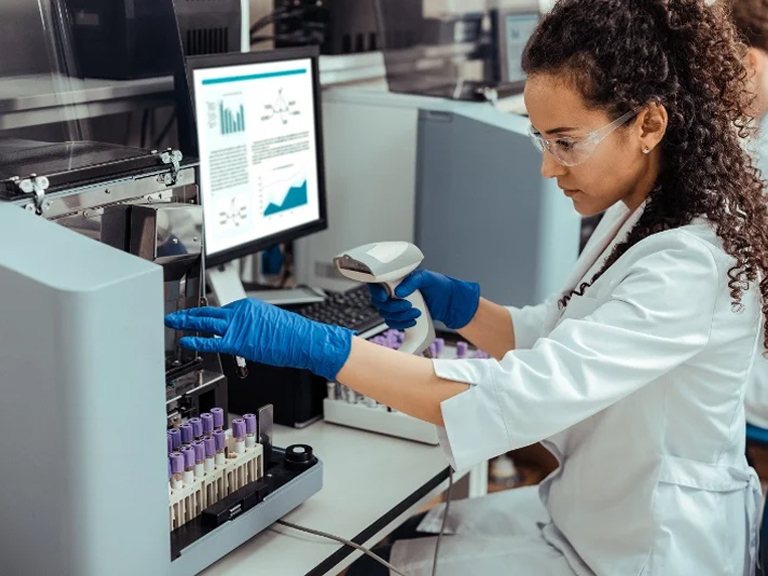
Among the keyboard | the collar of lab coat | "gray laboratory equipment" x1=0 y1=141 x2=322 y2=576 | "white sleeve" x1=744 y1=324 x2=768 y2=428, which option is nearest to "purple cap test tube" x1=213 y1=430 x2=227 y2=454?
"gray laboratory equipment" x1=0 y1=141 x2=322 y2=576

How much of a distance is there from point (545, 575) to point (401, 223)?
0.93 metres

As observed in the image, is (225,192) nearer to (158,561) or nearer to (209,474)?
(209,474)

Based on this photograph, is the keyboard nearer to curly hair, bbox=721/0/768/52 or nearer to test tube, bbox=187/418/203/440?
test tube, bbox=187/418/203/440

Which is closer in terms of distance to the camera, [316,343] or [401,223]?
[316,343]

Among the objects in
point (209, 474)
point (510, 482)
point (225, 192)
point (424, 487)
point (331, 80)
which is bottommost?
point (510, 482)

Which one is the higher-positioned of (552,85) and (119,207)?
(552,85)

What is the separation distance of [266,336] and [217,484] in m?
0.20

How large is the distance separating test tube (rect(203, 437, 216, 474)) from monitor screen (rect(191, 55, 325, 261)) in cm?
54

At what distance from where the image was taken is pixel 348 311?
181 cm

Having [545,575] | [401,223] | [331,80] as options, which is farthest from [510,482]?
[545,575]

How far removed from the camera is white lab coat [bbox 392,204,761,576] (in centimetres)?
120

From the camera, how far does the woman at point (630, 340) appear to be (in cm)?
120

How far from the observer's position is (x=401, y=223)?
2123 mm

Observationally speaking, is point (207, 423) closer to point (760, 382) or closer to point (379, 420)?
point (379, 420)
